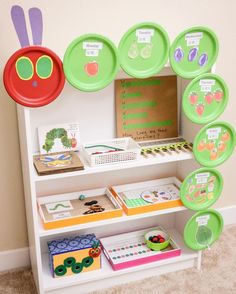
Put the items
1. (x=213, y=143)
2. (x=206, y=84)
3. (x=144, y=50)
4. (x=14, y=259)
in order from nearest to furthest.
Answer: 1. (x=144, y=50)
2. (x=206, y=84)
3. (x=213, y=143)
4. (x=14, y=259)

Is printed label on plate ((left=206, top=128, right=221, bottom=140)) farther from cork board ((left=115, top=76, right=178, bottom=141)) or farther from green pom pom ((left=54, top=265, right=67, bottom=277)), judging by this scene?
green pom pom ((left=54, top=265, right=67, bottom=277))

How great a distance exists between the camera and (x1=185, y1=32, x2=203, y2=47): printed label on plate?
178cm

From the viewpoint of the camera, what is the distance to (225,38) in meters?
2.24

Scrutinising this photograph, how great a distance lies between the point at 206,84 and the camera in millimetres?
1860

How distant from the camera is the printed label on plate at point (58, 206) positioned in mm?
2023

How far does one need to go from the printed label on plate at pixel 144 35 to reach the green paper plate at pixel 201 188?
64 cm

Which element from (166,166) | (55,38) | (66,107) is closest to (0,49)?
(55,38)

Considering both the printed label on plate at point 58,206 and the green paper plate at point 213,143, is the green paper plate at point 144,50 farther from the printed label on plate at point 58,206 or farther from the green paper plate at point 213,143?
the printed label on plate at point 58,206

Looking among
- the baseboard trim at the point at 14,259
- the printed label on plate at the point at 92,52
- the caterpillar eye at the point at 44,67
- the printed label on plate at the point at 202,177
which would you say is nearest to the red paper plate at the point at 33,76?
the caterpillar eye at the point at 44,67

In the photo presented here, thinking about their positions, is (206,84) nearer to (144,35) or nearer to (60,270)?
(144,35)

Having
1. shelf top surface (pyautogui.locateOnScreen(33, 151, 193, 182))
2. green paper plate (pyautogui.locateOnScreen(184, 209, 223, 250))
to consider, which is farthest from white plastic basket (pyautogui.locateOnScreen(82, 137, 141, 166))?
green paper plate (pyautogui.locateOnScreen(184, 209, 223, 250))

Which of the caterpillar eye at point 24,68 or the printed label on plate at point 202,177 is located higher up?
the caterpillar eye at point 24,68

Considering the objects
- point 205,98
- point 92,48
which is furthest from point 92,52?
point 205,98

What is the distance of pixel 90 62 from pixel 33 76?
22cm
